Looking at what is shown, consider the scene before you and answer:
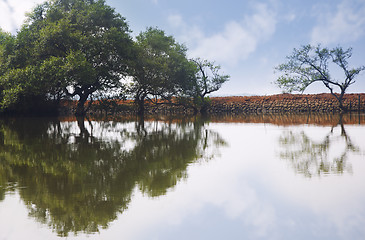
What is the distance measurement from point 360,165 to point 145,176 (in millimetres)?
4309

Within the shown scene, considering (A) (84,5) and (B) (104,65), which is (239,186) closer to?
(B) (104,65)

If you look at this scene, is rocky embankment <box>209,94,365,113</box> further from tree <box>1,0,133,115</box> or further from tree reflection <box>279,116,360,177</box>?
tree reflection <box>279,116,360,177</box>

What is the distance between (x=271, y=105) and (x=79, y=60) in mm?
28914

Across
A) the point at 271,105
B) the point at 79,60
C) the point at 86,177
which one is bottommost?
the point at 86,177

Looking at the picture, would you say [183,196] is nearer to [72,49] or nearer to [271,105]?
[72,49]

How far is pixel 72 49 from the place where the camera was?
26844 mm

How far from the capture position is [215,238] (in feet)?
9.86

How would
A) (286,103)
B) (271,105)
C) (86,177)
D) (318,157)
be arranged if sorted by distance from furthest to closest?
(271,105) → (286,103) → (318,157) → (86,177)

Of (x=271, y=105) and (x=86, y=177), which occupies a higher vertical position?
(x=271, y=105)

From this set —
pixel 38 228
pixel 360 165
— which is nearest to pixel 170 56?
pixel 360 165

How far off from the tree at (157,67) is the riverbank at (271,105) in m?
3.26

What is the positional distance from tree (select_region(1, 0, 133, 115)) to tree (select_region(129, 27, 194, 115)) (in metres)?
4.13

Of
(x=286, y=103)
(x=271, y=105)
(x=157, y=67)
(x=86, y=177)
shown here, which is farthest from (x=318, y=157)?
(x=271, y=105)

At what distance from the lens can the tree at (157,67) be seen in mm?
34594
